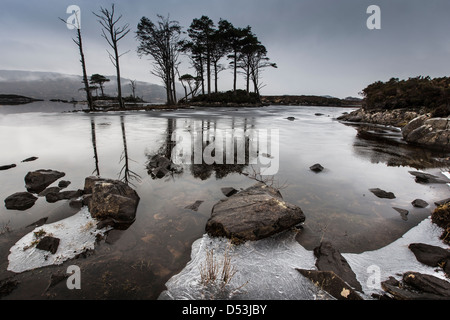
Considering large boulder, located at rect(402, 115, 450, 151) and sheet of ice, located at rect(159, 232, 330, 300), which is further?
large boulder, located at rect(402, 115, 450, 151)

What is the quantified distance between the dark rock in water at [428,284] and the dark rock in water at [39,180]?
7.12 metres

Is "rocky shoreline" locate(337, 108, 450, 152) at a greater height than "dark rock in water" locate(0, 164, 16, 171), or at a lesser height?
greater

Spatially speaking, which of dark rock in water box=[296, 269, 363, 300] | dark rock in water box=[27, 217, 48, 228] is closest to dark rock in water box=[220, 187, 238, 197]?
dark rock in water box=[296, 269, 363, 300]

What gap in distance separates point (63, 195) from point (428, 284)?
21.1ft

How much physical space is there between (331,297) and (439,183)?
605 centimetres

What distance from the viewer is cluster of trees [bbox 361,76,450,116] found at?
16.6m

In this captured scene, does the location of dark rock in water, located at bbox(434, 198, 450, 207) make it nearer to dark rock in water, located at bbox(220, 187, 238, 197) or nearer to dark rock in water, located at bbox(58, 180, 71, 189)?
dark rock in water, located at bbox(220, 187, 238, 197)

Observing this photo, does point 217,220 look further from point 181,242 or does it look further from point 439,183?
point 439,183

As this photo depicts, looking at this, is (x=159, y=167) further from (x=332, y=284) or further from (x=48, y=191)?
(x=332, y=284)

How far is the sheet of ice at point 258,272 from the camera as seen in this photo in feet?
8.11

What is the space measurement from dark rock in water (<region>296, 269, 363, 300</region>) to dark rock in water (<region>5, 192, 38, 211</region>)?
17.4ft

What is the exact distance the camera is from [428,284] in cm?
240
